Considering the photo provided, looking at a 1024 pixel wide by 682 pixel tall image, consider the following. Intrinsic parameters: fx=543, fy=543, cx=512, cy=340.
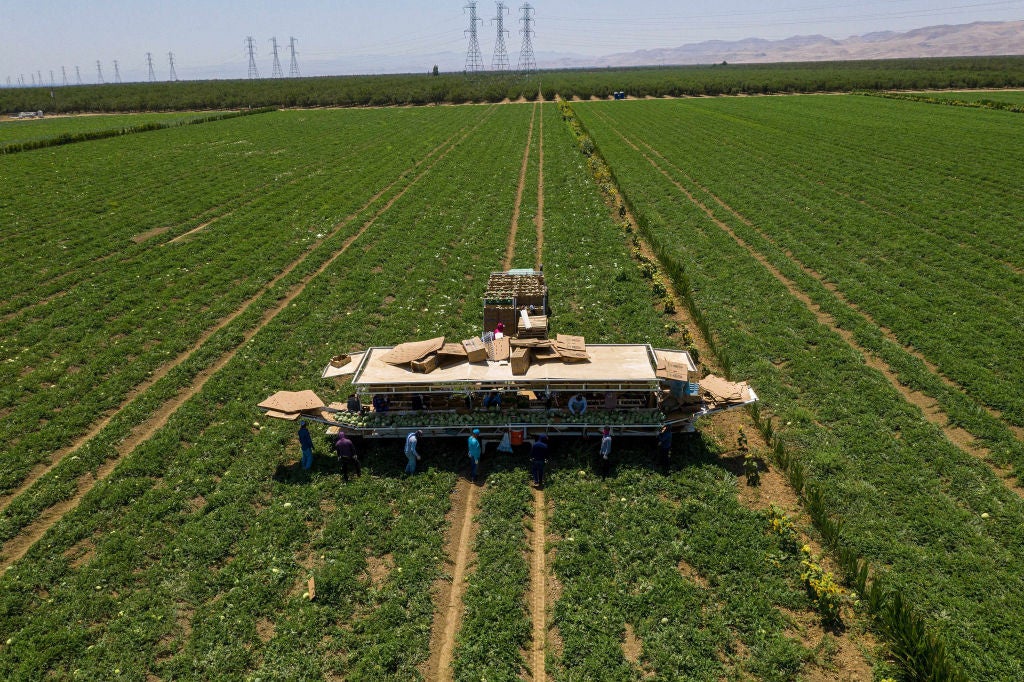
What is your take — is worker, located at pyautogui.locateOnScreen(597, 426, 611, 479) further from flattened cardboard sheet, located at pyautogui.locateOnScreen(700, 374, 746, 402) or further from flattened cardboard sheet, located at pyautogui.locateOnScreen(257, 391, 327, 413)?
flattened cardboard sheet, located at pyautogui.locateOnScreen(257, 391, 327, 413)

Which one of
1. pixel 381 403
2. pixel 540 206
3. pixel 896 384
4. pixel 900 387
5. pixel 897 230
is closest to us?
pixel 381 403

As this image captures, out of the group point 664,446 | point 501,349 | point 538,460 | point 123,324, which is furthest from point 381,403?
point 123,324

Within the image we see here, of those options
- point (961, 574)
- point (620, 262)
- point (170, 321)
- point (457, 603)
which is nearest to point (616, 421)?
point (457, 603)

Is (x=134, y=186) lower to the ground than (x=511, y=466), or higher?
higher

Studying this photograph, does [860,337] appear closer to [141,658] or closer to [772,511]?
[772,511]

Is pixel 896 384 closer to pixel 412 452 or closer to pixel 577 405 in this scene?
pixel 577 405
